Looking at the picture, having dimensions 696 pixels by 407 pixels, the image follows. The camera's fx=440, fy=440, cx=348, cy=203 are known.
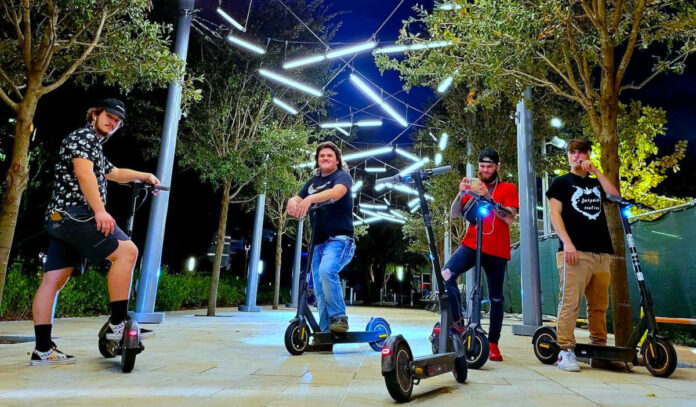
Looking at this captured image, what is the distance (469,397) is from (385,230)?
32.8m

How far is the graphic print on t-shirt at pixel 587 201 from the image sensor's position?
3.87 metres

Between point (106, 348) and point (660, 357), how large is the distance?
435 centimetres

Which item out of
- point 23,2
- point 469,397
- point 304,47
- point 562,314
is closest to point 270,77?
point 304,47

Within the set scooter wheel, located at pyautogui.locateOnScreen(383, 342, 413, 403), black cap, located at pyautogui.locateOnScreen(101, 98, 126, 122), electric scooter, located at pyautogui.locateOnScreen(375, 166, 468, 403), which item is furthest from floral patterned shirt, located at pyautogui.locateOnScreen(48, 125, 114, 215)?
scooter wheel, located at pyautogui.locateOnScreen(383, 342, 413, 403)

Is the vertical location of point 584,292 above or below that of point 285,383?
above

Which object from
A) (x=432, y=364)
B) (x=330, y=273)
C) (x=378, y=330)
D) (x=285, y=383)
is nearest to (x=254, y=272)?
(x=378, y=330)

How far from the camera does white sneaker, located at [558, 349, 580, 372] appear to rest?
3594mm

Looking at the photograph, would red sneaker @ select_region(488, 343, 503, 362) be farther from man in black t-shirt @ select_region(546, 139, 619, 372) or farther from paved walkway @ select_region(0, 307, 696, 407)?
man in black t-shirt @ select_region(546, 139, 619, 372)

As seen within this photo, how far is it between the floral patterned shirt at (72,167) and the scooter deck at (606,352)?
4008 mm

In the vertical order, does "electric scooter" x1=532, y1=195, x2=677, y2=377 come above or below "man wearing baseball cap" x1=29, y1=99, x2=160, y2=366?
below

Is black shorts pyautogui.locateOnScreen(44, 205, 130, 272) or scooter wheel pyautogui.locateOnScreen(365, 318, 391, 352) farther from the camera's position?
scooter wheel pyautogui.locateOnScreen(365, 318, 391, 352)

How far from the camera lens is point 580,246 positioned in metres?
3.78

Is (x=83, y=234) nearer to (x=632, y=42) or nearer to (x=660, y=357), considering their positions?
(x=660, y=357)

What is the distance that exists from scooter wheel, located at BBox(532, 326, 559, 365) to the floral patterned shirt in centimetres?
394
